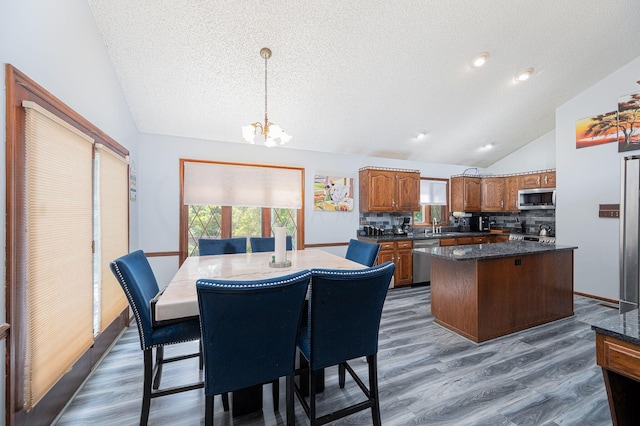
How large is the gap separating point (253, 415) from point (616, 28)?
5.28m

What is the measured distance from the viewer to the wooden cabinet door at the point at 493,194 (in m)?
5.37

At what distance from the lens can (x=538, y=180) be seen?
481cm

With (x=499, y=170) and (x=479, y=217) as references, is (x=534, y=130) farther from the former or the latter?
(x=479, y=217)

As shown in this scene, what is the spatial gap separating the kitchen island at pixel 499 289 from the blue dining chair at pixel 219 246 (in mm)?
2110

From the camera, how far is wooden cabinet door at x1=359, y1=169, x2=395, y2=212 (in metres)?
4.58

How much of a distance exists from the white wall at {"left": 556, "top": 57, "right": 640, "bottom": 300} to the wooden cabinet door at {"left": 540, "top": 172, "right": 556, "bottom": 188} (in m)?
0.53

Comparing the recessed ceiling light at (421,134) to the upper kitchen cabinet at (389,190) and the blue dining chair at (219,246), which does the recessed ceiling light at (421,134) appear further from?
the blue dining chair at (219,246)

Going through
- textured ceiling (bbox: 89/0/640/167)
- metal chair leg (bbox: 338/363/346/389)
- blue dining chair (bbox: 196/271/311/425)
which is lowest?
metal chair leg (bbox: 338/363/346/389)

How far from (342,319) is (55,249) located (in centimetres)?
183

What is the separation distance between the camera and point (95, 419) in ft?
5.40

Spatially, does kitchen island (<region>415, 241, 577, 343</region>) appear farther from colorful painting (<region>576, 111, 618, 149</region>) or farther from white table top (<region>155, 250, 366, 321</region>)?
colorful painting (<region>576, 111, 618, 149</region>)

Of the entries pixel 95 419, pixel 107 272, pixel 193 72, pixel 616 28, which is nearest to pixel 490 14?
pixel 616 28

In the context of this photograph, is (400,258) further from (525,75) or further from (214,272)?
(214,272)

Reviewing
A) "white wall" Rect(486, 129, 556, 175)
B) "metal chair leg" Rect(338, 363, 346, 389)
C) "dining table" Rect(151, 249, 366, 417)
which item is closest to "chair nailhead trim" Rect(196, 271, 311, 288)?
"dining table" Rect(151, 249, 366, 417)
